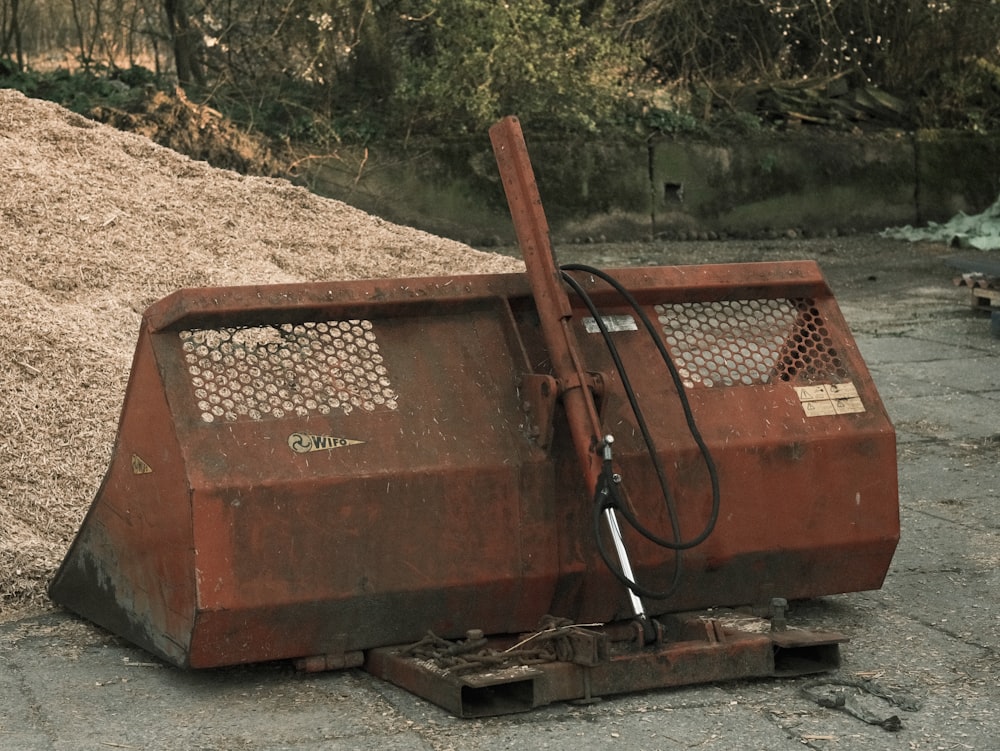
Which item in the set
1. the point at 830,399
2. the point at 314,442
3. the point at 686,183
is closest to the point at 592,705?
the point at 314,442

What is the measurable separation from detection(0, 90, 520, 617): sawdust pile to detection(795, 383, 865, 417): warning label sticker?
225 centimetres

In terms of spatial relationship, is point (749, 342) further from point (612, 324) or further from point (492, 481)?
point (492, 481)

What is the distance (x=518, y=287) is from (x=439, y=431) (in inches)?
19.7

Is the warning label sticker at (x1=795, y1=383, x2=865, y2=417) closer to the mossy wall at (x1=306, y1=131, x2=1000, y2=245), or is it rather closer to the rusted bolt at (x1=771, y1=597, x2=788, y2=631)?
the rusted bolt at (x1=771, y1=597, x2=788, y2=631)

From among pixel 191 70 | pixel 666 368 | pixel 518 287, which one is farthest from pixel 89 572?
pixel 191 70

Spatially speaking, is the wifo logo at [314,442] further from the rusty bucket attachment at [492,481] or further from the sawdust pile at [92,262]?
the sawdust pile at [92,262]

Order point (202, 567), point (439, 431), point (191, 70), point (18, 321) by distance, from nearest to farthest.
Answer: point (202, 567) < point (439, 431) < point (18, 321) < point (191, 70)

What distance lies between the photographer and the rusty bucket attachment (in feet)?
11.9

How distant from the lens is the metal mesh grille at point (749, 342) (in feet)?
14.1

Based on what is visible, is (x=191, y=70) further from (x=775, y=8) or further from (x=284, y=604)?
(x=284, y=604)

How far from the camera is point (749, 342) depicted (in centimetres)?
436

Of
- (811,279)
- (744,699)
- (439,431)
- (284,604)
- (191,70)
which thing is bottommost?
(744,699)

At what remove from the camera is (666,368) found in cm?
420

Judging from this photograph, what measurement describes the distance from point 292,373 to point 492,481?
0.57 m
